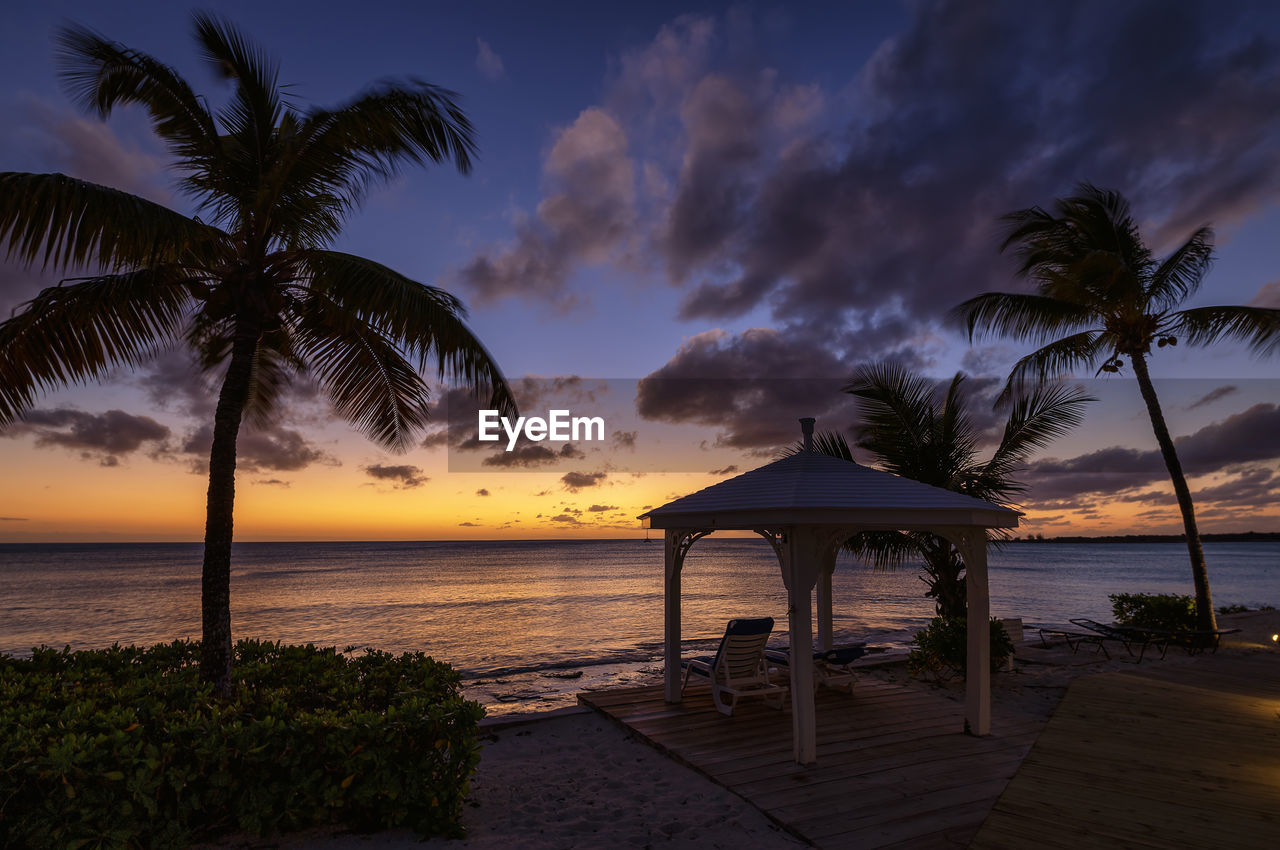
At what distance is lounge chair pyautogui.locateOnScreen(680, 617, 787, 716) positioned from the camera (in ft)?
25.4

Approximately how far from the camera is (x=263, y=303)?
5875 millimetres

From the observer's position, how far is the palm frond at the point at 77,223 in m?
4.69

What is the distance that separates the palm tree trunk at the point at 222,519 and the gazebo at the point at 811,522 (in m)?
4.63

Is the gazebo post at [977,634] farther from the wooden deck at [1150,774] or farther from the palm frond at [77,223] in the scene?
the palm frond at [77,223]

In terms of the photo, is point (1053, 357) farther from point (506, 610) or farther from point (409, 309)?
point (506, 610)

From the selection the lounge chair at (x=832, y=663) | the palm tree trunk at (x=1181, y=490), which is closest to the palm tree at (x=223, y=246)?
the lounge chair at (x=832, y=663)

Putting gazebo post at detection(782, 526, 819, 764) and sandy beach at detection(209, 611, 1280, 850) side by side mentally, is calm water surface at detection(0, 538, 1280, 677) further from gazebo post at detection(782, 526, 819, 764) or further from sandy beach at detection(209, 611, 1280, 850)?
gazebo post at detection(782, 526, 819, 764)

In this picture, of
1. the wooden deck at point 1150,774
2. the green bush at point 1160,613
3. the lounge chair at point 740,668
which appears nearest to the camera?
the wooden deck at point 1150,774

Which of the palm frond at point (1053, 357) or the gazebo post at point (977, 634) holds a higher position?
the palm frond at point (1053, 357)

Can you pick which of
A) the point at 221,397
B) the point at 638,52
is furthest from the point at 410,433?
the point at 638,52

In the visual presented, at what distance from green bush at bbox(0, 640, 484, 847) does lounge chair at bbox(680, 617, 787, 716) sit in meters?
3.64

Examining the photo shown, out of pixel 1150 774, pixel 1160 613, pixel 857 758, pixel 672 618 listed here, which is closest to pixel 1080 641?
pixel 1160 613

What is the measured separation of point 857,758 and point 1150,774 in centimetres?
248

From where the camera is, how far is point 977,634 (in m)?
6.82
